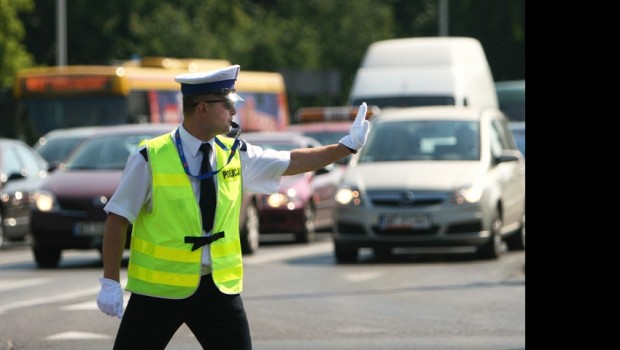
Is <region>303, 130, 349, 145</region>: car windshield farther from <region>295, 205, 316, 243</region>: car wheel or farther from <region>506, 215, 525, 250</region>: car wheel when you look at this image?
<region>506, 215, 525, 250</region>: car wheel

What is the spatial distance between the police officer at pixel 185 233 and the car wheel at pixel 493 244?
37.7 ft

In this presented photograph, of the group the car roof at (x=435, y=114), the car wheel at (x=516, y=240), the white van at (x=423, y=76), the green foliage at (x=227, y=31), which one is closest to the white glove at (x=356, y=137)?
the car roof at (x=435, y=114)

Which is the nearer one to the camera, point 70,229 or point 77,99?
point 70,229

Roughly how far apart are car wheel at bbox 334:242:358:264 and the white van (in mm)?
10677

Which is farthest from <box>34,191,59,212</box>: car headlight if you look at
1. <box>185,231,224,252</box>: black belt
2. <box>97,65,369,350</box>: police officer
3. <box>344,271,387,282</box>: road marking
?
<box>185,231,224,252</box>: black belt

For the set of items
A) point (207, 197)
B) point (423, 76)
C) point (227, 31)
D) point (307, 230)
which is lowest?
point (227, 31)

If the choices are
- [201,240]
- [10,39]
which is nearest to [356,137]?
[201,240]

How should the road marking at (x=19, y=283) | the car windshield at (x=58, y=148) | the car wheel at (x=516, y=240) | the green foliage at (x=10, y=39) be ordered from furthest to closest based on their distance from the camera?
the green foliage at (x=10, y=39), the car windshield at (x=58, y=148), the car wheel at (x=516, y=240), the road marking at (x=19, y=283)

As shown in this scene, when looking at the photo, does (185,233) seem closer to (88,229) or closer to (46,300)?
(46,300)

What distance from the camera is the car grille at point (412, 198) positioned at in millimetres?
17672

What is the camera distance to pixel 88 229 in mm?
17719

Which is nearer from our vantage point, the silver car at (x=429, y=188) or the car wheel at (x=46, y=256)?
the silver car at (x=429, y=188)

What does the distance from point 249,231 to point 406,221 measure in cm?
266

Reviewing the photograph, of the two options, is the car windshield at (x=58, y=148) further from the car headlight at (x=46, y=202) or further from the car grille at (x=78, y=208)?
the car grille at (x=78, y=208)
